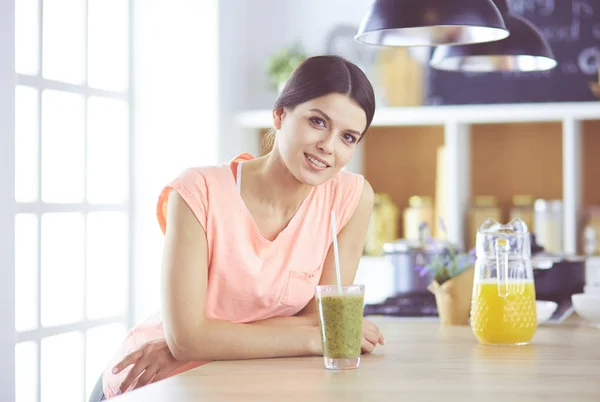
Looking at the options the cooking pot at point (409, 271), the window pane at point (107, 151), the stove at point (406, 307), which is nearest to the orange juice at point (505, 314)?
the stove at point (406, 307)

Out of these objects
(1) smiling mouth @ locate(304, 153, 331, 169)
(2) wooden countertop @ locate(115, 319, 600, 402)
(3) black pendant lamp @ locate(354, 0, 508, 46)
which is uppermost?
(3) black pendant lamp @ locate(354, 0, 508, 46)

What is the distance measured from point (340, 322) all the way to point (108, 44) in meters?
2.58

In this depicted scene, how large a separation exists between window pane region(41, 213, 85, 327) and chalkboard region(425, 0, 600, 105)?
182cm

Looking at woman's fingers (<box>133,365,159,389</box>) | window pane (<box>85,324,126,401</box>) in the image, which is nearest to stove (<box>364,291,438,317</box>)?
woman's fingers (<box>133,365,159,389</box>)

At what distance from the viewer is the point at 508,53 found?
8.51 ft

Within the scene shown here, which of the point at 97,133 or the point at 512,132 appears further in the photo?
the point at 512,132

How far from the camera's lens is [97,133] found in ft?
12.3

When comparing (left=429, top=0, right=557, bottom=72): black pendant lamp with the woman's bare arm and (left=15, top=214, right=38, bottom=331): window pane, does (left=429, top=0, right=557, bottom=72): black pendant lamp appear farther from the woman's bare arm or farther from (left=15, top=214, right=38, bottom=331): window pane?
(left=15, top=214, right=38, bottom=331): window pane

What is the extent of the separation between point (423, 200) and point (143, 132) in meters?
1.34

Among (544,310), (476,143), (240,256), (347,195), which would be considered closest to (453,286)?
(544,310)

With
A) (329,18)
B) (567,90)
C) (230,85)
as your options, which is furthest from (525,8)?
(230,85)

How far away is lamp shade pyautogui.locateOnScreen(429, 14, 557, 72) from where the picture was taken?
8.54ft

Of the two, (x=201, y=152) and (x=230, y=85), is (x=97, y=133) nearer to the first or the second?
(x=201, y=152)

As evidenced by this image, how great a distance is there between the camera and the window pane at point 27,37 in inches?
125
